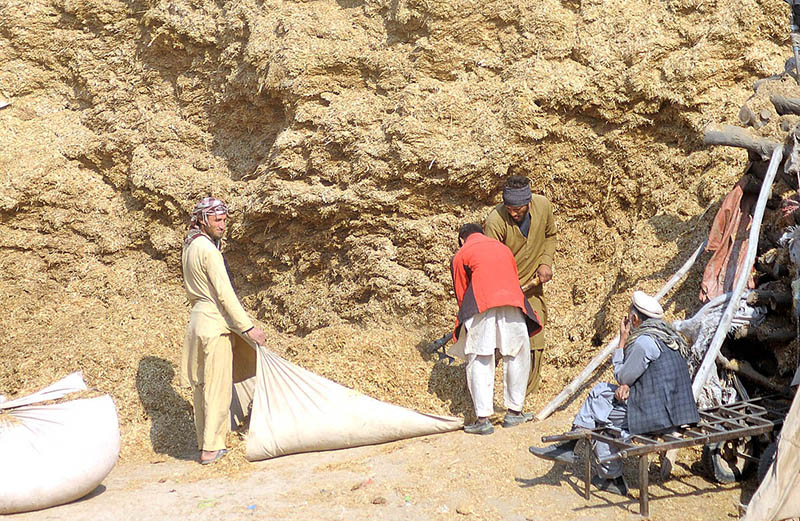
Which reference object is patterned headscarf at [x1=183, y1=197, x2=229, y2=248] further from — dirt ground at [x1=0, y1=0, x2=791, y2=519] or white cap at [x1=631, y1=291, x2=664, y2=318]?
white cap at [x1=631, y1=291, x2=664, y2=318]

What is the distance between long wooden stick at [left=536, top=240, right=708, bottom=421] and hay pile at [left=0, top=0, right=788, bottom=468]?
0.31 metres

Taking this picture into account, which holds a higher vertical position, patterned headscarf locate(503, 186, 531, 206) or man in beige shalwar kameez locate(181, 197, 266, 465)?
patterned headscarf locate(503, 186, 531, 206)

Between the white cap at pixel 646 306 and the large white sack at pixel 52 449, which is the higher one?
the white cap at pixel 646 306

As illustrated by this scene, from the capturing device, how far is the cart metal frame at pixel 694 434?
3758 millimetres

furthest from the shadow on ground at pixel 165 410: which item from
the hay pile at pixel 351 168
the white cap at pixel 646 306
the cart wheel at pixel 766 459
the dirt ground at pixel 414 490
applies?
the cart wheel at pixel 766 459

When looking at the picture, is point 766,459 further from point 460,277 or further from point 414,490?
point 460,277

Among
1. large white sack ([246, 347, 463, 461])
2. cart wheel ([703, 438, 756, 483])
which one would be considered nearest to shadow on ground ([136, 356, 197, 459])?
large white sack ([246, 347, 463, 461])

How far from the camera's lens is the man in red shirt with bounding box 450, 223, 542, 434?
493cm

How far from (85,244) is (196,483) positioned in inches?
138

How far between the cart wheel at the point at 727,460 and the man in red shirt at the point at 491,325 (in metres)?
1.18

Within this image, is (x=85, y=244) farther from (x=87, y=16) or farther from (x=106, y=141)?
(x=87, y=16)

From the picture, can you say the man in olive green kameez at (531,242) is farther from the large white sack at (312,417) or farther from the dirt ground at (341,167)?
the large white sack at (312,417)

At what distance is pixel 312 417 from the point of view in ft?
15.8

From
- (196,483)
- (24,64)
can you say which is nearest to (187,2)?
(24,64)
